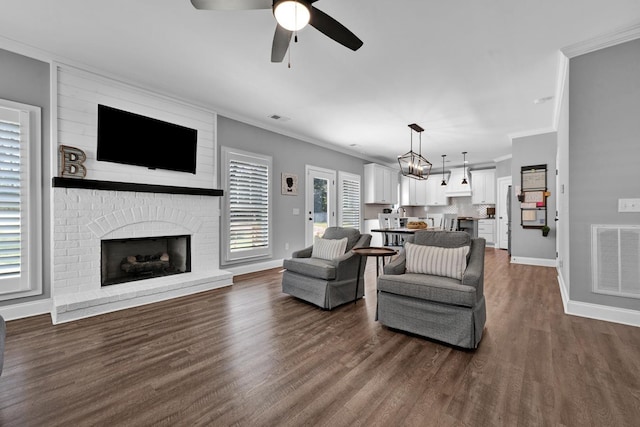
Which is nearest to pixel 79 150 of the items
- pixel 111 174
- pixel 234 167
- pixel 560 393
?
pixel 111 174

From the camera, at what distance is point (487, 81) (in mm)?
3523

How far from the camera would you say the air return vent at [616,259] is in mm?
2682

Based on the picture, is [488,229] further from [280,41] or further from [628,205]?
[280,41]

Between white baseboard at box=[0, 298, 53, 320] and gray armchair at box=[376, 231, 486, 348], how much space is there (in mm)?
3500

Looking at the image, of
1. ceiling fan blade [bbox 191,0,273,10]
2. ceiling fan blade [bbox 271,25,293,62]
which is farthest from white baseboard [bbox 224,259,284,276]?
ceiling fan blade [bbox 191,0,273,10]

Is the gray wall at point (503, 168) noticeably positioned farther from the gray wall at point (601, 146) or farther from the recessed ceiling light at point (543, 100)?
the gray wall at point (601, 146)

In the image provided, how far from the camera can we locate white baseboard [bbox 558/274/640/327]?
8.83 ft

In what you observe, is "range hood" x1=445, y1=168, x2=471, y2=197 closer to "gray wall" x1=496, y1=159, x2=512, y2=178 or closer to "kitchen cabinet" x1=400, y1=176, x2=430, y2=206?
"kitchen cabinet" x1=400, y1=176, x2=430, y2=206

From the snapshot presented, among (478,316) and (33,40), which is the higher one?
(33,40)

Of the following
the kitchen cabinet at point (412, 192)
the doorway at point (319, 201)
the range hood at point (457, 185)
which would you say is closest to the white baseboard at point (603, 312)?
the doorway at point (319, 201)

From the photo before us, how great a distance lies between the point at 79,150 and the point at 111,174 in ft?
1.29

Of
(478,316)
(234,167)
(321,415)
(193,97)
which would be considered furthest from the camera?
(234,167)

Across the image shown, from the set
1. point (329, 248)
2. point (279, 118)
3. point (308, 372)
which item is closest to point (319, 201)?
point (279, 118)

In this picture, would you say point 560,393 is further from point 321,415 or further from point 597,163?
point 597,163
